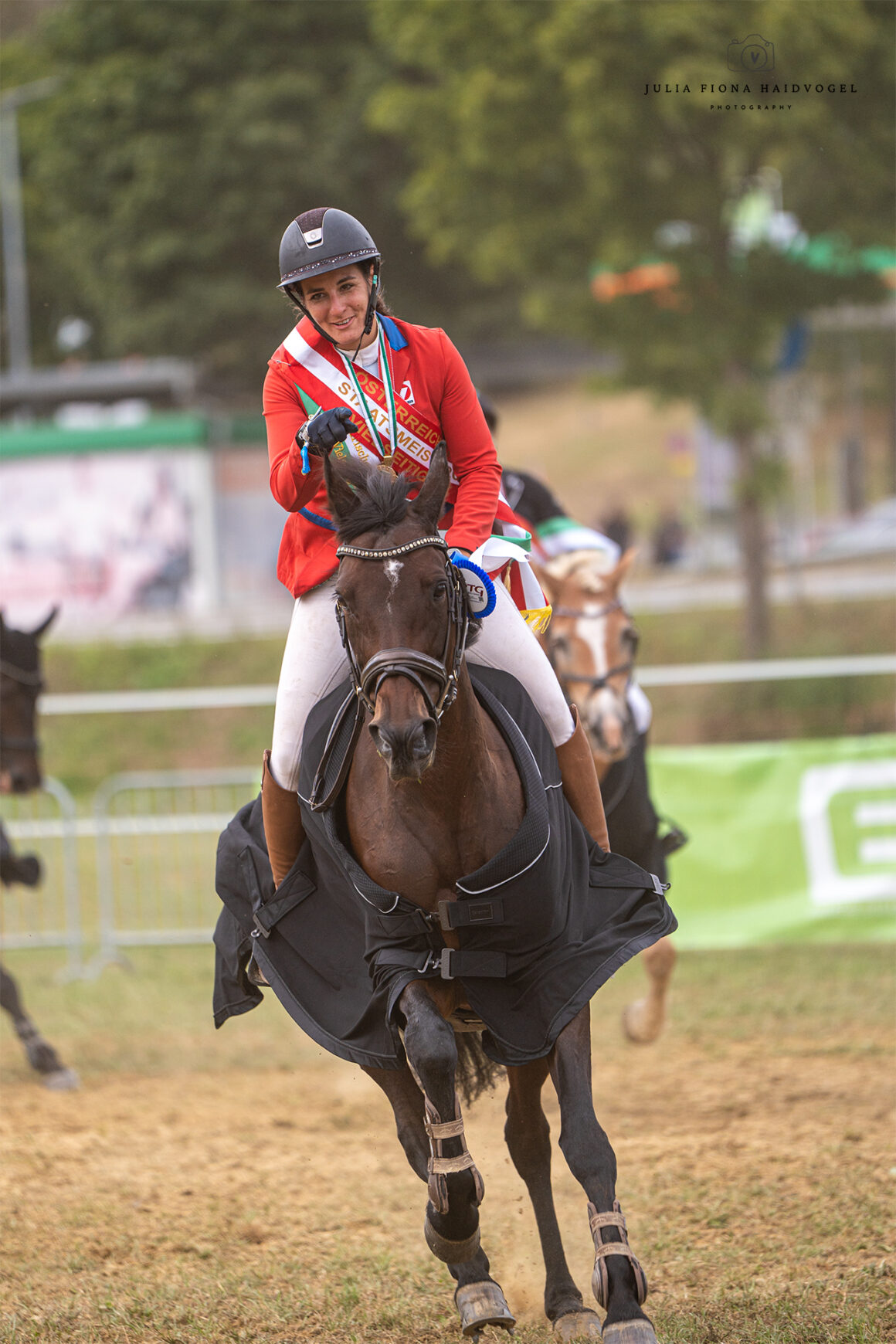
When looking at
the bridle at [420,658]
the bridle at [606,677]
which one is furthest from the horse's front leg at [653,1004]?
the bridle at [420,658]

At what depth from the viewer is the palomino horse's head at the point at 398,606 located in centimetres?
353

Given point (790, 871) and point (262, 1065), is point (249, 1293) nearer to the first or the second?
point (262, 1065)

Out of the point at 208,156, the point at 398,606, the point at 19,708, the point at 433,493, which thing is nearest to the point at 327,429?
the point at 433,493

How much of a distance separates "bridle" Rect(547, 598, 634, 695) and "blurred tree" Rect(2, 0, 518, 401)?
21004 millimetres

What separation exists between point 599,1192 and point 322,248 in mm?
2801

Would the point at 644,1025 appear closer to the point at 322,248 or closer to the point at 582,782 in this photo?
the point at 582,782

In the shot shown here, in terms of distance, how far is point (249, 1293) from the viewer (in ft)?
16.2


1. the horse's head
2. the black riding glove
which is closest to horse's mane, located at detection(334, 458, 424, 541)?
the black riding glove

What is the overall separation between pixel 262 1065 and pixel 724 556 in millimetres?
20122

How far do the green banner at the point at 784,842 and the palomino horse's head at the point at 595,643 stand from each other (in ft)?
9.05

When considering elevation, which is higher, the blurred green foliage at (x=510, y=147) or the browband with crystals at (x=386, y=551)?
the blurred green foliage at (x=510, y=147)

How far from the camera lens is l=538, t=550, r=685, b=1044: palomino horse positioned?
23.9ft

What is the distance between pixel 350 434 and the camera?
13.4 feet

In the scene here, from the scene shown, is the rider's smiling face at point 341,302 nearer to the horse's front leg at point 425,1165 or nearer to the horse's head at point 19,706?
the horse's front leg at point 425,1165
